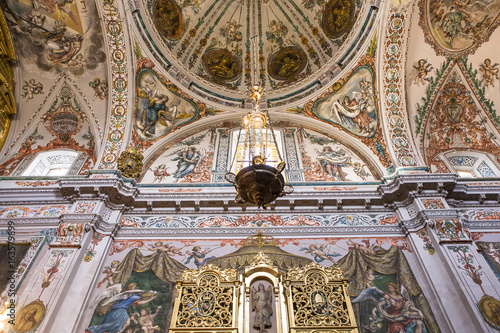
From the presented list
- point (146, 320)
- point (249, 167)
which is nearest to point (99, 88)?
point (146, 320)

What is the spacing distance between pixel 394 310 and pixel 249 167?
4.20 meters

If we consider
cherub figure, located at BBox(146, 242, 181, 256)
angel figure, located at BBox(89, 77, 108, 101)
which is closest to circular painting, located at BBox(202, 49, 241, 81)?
angel figure, located at BBox(89, 77, 108, 101)

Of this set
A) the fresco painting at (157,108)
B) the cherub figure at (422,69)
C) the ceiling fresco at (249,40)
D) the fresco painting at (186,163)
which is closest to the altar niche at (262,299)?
the fresco painting at (186,163)

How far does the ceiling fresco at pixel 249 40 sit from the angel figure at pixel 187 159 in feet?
8.66

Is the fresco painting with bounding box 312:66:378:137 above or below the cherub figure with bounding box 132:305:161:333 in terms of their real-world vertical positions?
above

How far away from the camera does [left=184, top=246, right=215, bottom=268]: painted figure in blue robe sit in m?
7.63

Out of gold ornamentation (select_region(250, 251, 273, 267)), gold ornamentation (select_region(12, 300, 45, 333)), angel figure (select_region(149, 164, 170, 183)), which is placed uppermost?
angel figure (select_region(149, 164, 170, 183))

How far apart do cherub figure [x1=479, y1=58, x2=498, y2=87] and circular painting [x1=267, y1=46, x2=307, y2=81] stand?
5.93 m

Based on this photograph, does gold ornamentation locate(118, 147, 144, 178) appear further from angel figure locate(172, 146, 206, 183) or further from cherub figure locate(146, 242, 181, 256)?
cherub figure locate(146, 242, 181, 256)

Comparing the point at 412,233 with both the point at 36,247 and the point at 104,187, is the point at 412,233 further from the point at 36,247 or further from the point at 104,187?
the point at 36,247

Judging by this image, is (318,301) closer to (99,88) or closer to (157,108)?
(157,108)

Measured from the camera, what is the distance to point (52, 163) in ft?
35.2

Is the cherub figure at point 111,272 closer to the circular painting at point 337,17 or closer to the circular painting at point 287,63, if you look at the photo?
the circular painting at point 287,63

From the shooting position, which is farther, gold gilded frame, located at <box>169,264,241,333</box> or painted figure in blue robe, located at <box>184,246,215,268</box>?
painted figure in blue robe, located at <box>184,246,215,268</box>
